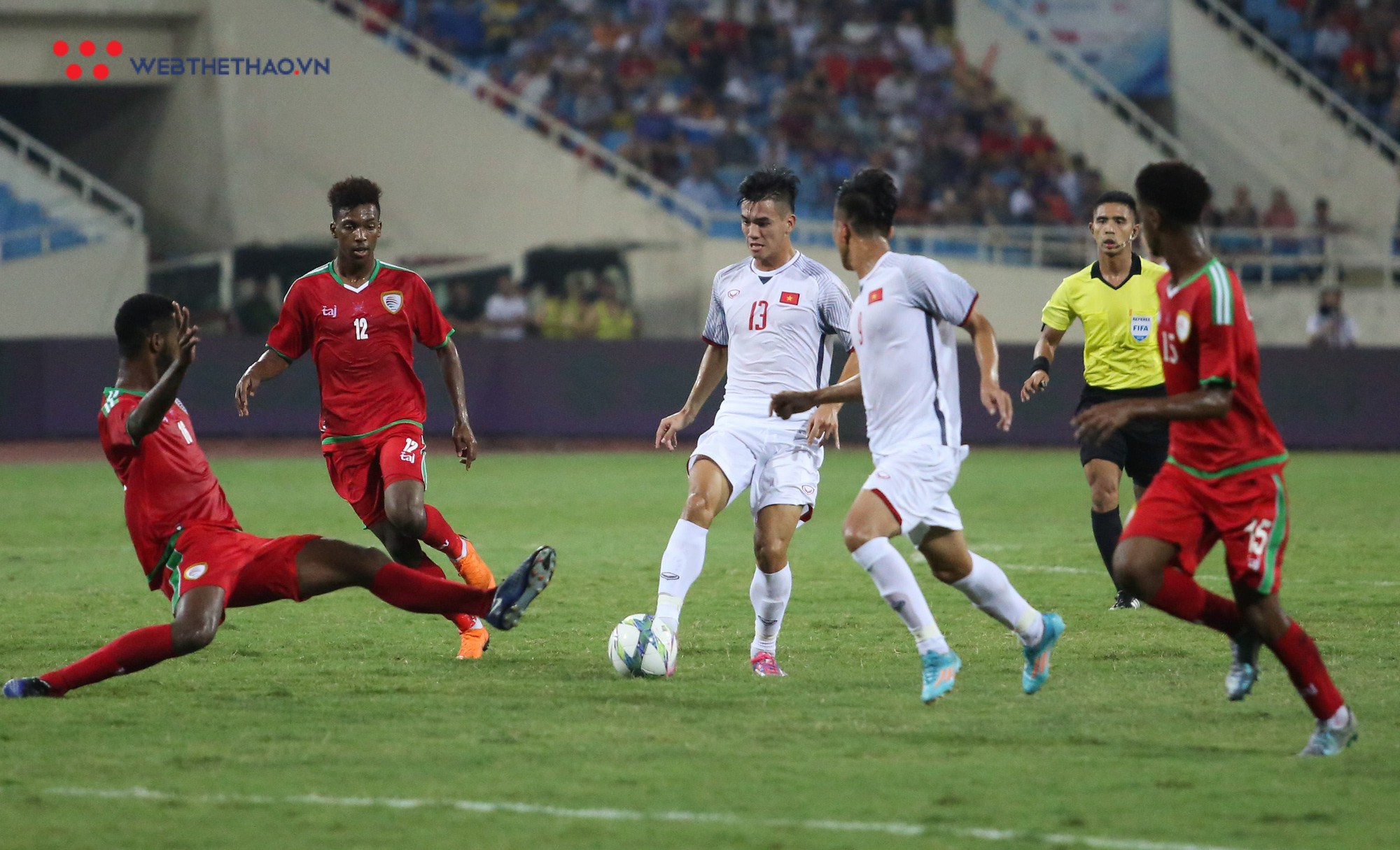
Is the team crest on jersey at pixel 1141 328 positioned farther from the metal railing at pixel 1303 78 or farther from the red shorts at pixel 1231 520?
the metal railing at pixel 1303 78

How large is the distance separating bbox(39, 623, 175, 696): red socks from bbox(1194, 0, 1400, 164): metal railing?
26639 millimetres

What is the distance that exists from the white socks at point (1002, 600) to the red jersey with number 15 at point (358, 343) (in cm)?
298

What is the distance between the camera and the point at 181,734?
621 cm

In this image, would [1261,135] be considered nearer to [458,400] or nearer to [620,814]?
[458,400]

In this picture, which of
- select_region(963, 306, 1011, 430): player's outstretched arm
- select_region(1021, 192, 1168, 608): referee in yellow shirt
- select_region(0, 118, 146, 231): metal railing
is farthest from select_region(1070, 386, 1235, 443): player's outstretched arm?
select_region(0, 118, 146, 231): metal railing

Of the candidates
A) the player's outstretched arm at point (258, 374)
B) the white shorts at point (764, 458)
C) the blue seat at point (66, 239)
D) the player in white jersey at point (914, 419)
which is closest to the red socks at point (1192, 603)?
the player in white jersey at point (914, 419)

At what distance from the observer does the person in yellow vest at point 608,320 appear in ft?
80.6

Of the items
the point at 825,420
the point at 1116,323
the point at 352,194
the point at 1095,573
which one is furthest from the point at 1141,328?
the point at 352,194

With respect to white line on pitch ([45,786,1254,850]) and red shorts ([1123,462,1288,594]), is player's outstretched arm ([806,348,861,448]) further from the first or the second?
white line on pitch ([45,786,1254,850])

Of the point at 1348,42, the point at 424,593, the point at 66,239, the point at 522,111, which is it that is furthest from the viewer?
the point at 1348,42

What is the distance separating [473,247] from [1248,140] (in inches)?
553

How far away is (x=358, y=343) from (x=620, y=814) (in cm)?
386

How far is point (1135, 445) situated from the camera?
9914 millimetres

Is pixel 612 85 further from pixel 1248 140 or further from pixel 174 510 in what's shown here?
pixel 174 510
